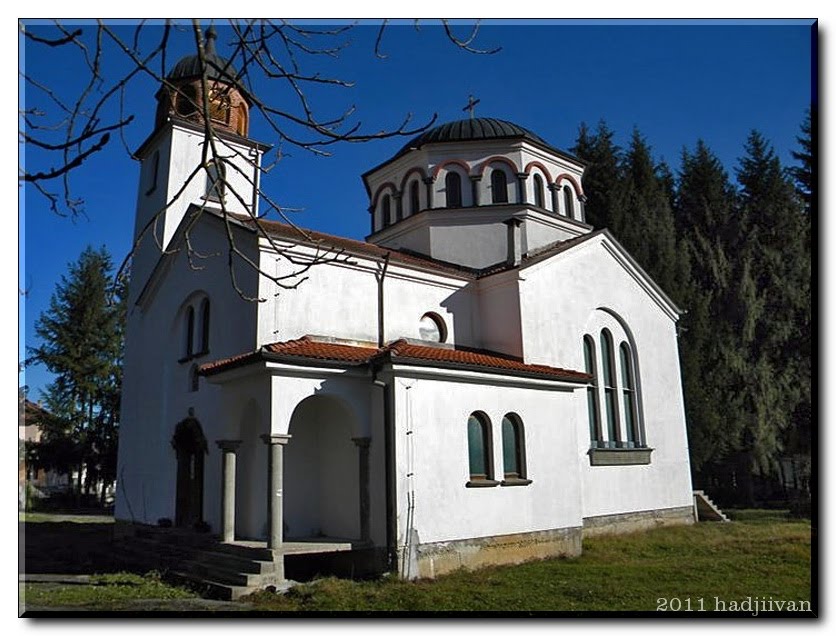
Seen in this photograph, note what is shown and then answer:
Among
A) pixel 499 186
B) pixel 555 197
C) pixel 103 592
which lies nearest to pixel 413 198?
pixel 499 186

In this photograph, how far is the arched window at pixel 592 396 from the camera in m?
11.4

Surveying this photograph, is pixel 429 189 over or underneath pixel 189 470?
over

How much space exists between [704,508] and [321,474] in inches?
293

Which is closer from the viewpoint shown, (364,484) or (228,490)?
(364,484)

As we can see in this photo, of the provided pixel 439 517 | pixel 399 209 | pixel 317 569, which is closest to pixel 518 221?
pixel 399 209

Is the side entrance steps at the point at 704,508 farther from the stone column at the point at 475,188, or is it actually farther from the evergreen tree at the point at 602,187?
the stone column at the point at 475,188

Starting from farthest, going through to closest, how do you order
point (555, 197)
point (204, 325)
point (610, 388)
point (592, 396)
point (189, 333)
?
point (555, 197), point (610, 388), point (592, 396), point (189, 333), point (204, 325)

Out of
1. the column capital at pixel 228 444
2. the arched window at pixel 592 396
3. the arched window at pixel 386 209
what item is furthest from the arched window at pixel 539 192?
the column capital at pixel 228 444

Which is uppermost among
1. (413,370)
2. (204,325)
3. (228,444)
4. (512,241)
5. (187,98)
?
(512,241)

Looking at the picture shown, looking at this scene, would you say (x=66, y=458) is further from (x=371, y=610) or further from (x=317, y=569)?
(x=371, y=610)

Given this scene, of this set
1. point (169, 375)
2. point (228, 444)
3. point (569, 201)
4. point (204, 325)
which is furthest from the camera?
point (569, 201)

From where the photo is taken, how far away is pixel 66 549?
379 inches

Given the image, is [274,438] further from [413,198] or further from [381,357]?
[413,198]

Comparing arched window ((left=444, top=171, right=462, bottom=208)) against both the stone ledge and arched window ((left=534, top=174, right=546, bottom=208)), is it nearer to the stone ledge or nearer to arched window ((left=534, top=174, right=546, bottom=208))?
arched window ((left=534, top=174, right=546, bottom=208))
